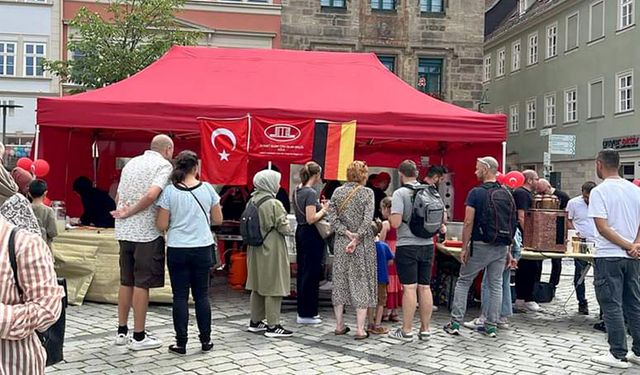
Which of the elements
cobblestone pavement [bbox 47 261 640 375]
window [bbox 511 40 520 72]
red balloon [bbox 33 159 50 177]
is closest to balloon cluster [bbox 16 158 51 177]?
red balloon [bbox 33 159 50 177]

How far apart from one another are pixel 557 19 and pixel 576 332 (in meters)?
26.0

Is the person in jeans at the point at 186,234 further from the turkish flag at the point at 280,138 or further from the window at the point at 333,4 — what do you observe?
the window at the point at 333,4

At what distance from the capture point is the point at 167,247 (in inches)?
208

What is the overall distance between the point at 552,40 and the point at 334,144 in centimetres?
2555

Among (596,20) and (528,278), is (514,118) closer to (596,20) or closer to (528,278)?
(596,20)

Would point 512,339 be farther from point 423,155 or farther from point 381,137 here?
point 423,155

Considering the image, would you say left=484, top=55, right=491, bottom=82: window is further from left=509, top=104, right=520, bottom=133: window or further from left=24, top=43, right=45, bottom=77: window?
left=24, top=43, right=45, bottom=77: window

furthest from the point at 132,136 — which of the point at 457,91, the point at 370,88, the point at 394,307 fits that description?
the point at 457,91

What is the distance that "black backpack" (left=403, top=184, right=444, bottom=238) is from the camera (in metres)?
5.98

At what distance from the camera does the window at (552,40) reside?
98.6 feet

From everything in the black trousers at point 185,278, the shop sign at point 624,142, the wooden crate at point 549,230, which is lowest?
the black trousers at point 185,278

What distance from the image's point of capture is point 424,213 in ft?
19.6

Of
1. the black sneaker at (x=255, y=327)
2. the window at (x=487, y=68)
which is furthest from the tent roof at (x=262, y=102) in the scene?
the window at (x=487, y=68)

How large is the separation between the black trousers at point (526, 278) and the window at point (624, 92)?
59.8 feet
